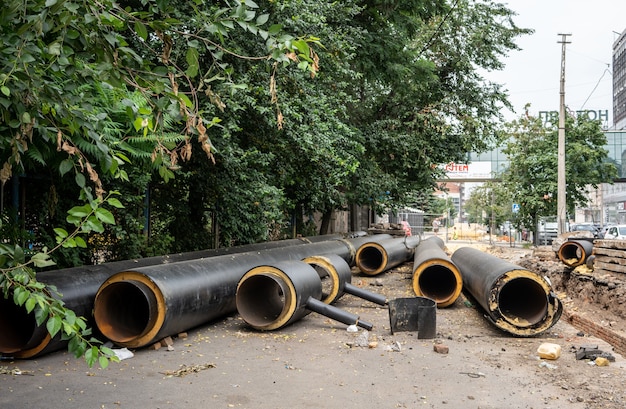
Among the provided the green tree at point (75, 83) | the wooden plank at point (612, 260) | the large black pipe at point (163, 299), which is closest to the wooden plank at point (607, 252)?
the wooden plank at point (612, 260)

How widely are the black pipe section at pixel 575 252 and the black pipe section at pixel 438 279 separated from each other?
5115 mm

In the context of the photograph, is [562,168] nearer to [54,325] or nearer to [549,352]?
[549,352]

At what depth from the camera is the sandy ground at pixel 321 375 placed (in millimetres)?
5125

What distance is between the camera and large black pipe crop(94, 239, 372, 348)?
22.0ft

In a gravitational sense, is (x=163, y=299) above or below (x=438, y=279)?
above

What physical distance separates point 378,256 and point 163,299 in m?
9.59

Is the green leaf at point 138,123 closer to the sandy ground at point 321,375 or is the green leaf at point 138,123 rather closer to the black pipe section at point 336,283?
the sandy ground at point 321,375

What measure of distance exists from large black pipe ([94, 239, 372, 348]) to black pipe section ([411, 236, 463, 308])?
135 inches

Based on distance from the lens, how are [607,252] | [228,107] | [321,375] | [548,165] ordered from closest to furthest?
[321,375] < [228,107] < [607,252] < [548,165]

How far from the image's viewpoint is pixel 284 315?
7832 millimetres

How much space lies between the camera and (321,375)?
595 centimetres

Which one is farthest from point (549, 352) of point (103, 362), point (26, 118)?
point (26, 118)

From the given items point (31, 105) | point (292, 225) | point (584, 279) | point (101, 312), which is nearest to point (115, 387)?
point (101, 312)

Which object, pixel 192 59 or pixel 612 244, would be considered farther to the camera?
pixel 612 244
